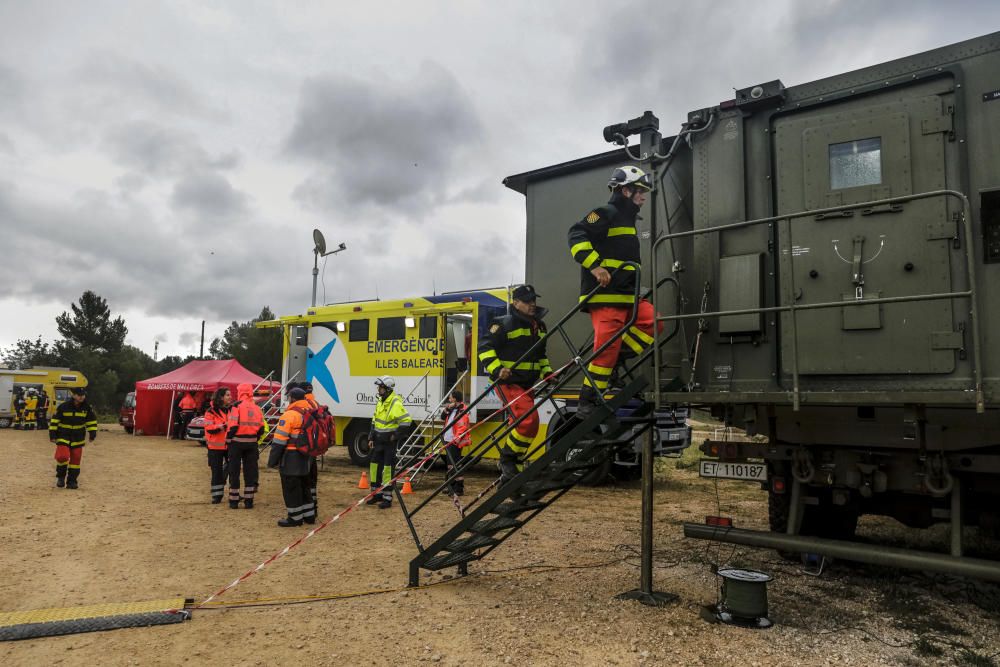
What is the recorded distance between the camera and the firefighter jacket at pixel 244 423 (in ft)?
29.0

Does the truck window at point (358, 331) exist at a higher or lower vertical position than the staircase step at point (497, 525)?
higher

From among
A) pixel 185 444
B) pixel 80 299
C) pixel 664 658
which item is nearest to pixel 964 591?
pixel 664 658

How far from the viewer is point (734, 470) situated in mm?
5219

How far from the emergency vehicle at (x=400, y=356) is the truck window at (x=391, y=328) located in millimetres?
19

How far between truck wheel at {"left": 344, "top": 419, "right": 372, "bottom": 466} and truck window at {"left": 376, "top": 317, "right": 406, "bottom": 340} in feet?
6.68

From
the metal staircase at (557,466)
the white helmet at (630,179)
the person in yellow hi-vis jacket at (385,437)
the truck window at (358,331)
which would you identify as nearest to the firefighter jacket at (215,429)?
the person in yellow hi-vis jacket at (385,437)

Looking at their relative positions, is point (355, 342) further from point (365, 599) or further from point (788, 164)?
point (788, 164)

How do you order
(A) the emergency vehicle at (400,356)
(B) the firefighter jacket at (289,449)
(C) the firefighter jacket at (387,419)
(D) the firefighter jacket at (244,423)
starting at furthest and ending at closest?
(A) the emergency vehicle at (400,356)
(C) the firefighter jacket at (387,419)
(D) the firefighter jacket at (244,423)
(B) the firefighter jacket at (289,449)

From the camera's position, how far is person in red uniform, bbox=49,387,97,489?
1009 cm

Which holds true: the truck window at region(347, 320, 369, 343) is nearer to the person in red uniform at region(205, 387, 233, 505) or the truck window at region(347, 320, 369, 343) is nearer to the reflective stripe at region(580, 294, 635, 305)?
the person in red uniform at region(205, 387, 233, 505)

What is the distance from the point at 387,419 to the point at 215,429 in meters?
2.47

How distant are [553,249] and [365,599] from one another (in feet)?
13.6

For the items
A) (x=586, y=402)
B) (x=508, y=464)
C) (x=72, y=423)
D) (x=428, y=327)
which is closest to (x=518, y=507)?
(x=508, y=464)

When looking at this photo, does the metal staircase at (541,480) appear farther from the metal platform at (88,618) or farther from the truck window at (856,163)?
the truck window at (856,163)
